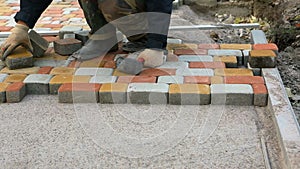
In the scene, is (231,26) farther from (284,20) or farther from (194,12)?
(194,12)

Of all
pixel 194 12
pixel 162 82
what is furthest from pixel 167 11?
pixel 194 12

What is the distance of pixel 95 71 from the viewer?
2646 mm

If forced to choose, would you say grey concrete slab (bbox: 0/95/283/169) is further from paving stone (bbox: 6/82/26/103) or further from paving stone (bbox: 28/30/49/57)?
paving stone (bbox: 28/30/49/57)

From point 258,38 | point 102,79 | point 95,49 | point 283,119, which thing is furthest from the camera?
point 258,38

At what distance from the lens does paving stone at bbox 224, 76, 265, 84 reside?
2408mm

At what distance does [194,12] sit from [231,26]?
0.98 meters

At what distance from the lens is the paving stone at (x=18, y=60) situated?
271cm

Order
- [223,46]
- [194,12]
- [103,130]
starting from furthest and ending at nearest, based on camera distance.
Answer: [194,12]
[223,46]
[103,130]

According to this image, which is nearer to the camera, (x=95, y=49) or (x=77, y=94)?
(x=77, y=94)

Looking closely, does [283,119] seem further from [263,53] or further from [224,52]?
[224,52]

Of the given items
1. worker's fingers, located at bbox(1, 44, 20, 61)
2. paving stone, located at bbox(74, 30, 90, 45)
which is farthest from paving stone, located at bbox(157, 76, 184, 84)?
worker's fingers, located at bbox(1, 44, 20, 61)

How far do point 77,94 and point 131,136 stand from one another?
449 millimetres

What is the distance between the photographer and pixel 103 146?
1.98m

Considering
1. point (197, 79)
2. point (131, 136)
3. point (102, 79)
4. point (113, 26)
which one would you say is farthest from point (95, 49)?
point (131, 136)
